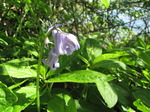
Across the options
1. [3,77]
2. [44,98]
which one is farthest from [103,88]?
[3,77]

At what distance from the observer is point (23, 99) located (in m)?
1.10

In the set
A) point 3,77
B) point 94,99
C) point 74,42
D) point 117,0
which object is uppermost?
point 117,0

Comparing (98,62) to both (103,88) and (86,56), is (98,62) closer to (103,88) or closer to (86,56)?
(86,56)

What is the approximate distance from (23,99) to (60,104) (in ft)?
0.79

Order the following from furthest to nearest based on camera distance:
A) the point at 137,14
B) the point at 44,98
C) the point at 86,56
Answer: the point at 137,14 < the point at 86,56 < the point at 44,98

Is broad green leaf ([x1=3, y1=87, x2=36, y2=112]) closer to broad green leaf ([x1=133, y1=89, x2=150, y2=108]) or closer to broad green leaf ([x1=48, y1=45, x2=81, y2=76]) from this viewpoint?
broad green leaf ([x1=48, y1=45, x2=81, y2=76])

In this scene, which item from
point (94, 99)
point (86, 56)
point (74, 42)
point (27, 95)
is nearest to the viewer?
point (74, 42)

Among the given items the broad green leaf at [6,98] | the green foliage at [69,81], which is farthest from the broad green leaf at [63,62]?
the broad green leaf at [6,98]

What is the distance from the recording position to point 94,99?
62.6 inches

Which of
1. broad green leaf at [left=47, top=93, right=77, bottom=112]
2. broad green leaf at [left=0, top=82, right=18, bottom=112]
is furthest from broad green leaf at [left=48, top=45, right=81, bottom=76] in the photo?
broad green leaf at [left=0, top=82, right=18, bottom=112]

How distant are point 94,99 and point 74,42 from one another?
74cm

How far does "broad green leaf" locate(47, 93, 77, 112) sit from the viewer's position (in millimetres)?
1170

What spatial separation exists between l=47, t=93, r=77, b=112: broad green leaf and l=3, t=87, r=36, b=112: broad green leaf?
129mm

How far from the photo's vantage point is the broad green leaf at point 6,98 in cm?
92
